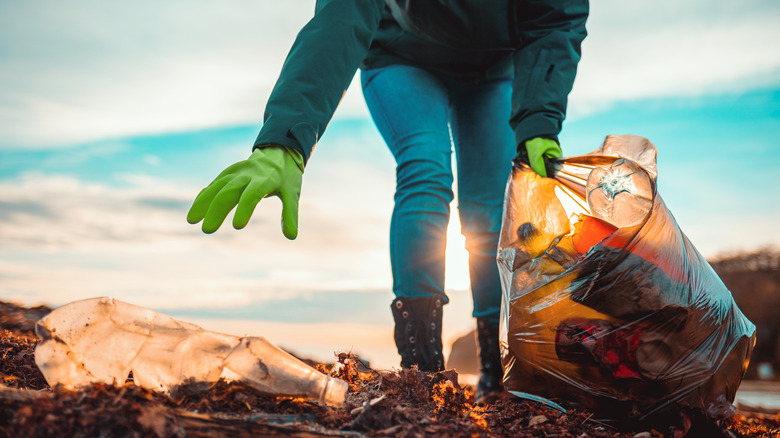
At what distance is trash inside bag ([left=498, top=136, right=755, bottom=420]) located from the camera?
1.38 meters

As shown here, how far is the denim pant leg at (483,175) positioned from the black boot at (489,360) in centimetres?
5

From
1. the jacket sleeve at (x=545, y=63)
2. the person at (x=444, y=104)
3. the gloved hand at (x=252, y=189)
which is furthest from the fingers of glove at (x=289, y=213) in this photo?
the jacket sleeve at (x=545, y=63)

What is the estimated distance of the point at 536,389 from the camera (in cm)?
159

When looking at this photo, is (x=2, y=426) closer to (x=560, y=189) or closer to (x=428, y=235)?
(x=428, y=235)

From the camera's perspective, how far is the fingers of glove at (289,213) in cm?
130

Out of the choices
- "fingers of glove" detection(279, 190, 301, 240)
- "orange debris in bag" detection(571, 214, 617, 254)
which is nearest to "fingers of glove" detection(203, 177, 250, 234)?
"fingers of glove" detection(279, 190, 301, 240)

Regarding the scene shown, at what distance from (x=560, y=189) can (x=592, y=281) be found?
469 mm

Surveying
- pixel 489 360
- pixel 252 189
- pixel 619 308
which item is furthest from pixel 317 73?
pixel 489 360

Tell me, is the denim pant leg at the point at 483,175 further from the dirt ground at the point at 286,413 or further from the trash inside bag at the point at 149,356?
the trash inside bag at the point at 149,356

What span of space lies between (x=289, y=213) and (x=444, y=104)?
1.04m

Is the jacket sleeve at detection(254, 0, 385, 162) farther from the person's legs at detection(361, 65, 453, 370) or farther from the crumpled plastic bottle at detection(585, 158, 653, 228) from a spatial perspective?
the crumpled plastic bottle at detection(585, 158, 653, 228)

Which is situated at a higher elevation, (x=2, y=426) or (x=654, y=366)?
(x=654, y=366)

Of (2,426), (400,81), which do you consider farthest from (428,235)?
(2,426)

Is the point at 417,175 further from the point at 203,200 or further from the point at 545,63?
the point at 203,200
